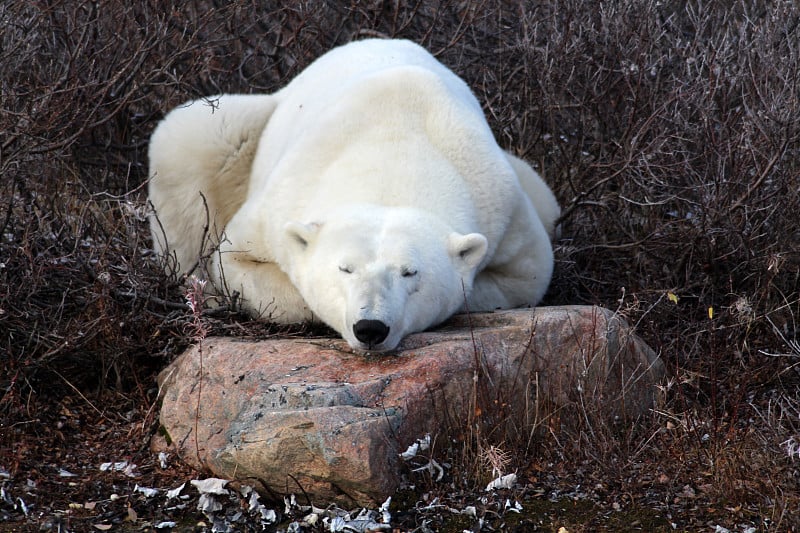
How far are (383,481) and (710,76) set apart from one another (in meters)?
2.88

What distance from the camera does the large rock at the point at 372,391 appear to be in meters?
3.04

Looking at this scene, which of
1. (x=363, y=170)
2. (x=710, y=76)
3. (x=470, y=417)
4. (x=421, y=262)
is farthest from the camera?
(x=710, y=76)

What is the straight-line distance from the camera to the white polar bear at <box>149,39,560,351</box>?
356cm

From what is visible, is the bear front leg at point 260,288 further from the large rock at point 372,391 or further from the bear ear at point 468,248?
the bear ear at point 468,248

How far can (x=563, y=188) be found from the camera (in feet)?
18.0

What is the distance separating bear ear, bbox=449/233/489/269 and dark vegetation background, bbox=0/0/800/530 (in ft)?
1.87

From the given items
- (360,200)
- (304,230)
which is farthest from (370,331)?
(360,200)

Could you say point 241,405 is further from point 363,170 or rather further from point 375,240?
point 363,170

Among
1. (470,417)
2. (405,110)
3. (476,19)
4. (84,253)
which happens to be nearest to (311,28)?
(476,19)

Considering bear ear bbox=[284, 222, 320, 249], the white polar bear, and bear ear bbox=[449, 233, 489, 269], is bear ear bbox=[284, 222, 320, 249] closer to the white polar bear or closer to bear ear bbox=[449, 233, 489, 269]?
the white polar bear

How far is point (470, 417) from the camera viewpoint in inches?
129

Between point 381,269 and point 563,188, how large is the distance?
2284 millimetres

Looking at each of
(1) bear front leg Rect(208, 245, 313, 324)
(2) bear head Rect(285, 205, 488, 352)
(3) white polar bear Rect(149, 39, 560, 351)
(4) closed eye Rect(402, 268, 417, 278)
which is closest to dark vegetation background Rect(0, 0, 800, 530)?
(1) bear front leg Rect(208, 245, 313, 324)

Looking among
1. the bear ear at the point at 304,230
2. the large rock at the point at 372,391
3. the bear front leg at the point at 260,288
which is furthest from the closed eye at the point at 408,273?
the bear front leg at the point at 260,288
